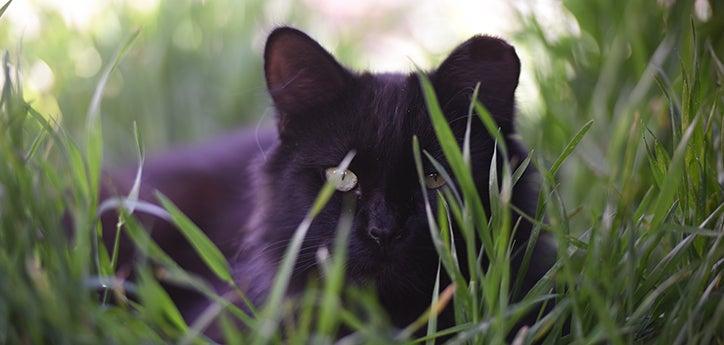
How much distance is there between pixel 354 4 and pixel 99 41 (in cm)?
148

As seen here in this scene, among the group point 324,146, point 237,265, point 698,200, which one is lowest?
point 237,265

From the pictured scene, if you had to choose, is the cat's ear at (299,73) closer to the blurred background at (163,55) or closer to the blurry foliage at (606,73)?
the blurry foliage at (606,73)

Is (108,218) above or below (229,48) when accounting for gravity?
below

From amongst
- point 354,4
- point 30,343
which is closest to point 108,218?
point 30,343

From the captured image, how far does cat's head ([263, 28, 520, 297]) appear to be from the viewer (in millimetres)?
1201

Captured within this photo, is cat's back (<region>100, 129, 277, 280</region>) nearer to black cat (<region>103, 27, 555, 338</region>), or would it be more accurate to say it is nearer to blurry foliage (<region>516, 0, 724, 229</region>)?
black cat (<region>103, 27, 555, 338</region>)

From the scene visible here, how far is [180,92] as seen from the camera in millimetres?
2789

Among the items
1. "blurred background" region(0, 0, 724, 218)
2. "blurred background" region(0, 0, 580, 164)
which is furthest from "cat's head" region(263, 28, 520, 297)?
"blurred background" region(0, 0, 580, 164)

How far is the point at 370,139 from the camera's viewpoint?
1.26 metres

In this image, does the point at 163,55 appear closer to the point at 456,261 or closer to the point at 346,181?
the point at 346,181

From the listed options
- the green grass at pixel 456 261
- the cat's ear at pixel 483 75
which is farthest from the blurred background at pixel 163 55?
the green grass at pixel 456 261

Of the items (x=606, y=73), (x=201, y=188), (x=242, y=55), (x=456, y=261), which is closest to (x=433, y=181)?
(x=456, y=261)

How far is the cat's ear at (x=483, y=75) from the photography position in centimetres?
129

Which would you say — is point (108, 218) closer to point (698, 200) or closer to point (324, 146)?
point (324, 146)
